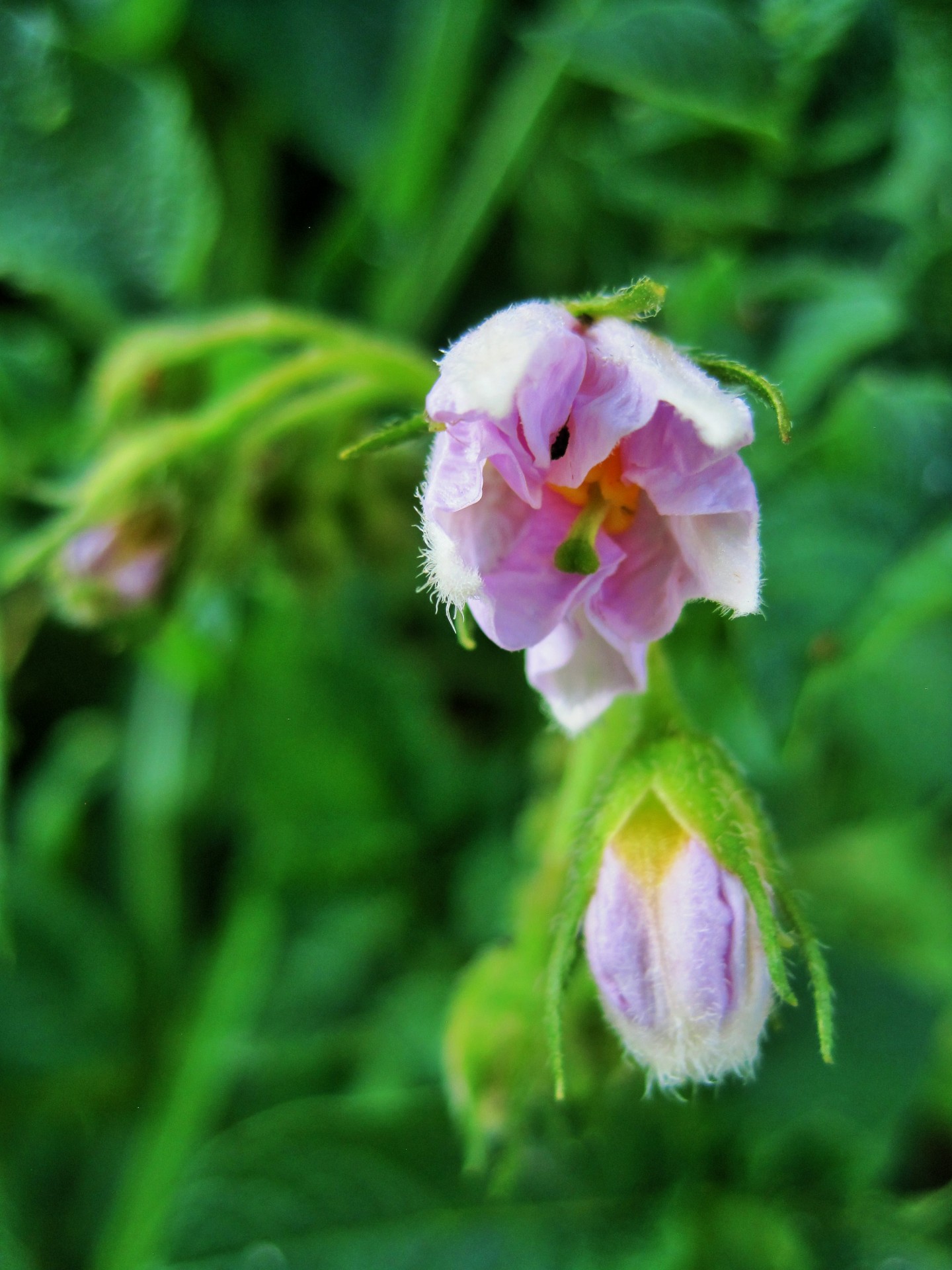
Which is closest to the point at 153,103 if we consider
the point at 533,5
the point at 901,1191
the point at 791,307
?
the point at 533,5

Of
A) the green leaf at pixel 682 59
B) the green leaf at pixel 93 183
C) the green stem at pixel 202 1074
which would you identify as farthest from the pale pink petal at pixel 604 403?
the green stem at pixel 202 1074

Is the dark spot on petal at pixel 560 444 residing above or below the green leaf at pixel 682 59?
below

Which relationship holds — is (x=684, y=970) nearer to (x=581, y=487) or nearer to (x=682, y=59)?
(x=581, y=487)

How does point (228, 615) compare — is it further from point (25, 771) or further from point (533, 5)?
point (533, 5)

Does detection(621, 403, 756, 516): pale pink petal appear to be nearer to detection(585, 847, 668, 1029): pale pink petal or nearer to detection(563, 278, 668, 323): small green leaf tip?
detection(563, 278, 668, 323): small green leaf tip

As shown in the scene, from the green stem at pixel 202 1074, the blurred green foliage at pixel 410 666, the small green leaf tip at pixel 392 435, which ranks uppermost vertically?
the small green leaf tip at pixel 392 435

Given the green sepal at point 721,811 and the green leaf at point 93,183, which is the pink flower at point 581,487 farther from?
the green leaf at point 93,183

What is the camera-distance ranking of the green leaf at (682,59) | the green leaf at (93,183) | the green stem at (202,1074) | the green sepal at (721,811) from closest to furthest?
the green sepal at (721,811)
the green leaf at (682,59)
the green leaf at (93,183)
the green stem at (202,1074)

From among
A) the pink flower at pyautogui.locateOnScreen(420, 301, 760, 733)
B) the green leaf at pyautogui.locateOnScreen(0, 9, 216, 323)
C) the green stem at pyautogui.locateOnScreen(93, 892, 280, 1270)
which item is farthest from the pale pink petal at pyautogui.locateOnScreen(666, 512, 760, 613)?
A: the green stem at pyautogui.locateOnScreen(93, 892, 280, 1270)
